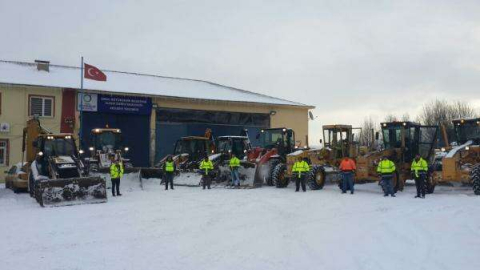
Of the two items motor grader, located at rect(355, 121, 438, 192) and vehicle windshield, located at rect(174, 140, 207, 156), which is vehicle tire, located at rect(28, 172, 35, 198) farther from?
motor grader, located at rect(355, 121, 438, 192)

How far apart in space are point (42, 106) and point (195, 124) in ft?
30.6

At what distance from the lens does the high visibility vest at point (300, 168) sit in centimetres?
1911

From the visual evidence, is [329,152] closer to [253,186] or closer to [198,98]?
[253,186]

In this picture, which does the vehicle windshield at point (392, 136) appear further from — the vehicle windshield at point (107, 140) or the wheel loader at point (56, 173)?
the vehicle windshield at point (107, 140)

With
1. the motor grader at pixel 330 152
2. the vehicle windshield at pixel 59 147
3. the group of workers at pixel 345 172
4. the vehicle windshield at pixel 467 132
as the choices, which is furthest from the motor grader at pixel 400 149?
the vehicle windshield at pixel 59 147

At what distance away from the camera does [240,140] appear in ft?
80.4

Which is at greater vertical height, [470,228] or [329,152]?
[329,152]

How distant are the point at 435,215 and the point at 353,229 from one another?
3109mm

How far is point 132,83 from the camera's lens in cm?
3350

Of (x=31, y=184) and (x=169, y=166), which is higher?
(x=169, y=166)

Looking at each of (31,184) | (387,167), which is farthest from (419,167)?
(31,184)

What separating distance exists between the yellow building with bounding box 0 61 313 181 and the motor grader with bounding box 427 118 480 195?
7185mm

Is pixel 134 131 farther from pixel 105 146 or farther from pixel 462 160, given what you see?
pixel 462 160

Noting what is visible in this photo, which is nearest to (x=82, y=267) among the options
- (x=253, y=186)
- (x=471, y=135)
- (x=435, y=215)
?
(x=435, y=215)
